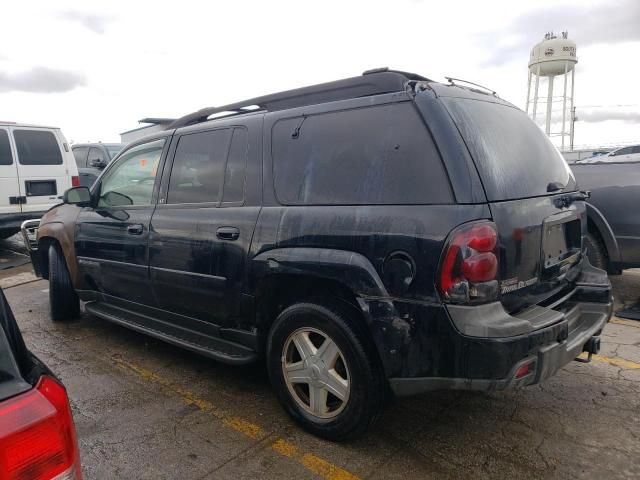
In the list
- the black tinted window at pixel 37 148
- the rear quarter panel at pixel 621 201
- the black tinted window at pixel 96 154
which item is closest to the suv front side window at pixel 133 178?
the rear quarter panel at pixel 621 201

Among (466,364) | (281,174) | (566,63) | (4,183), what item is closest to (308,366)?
(466,364)

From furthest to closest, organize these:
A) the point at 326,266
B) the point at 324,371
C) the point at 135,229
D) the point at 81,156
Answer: the point at 81,156, the point at 135,229, the point at 324,371, the point at 326,266

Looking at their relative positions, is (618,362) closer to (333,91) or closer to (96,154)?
(333,91)

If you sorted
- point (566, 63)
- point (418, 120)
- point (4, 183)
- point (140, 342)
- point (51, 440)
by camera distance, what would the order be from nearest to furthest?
point (51, 440) < point (418, 120) < point (140, 342) < point (4, 183) < point (566, 63)

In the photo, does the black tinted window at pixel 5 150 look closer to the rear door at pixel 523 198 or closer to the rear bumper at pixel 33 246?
the rear bumper at pixel 33 246

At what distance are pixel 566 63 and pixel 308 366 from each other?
42522 millimetres

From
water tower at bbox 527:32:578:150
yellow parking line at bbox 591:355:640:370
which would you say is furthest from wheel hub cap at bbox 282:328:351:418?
water tower at bbox 527:32:578:150

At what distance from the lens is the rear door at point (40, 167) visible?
842 centimetres

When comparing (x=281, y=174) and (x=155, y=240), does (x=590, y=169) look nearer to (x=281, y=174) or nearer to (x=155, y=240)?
(x=281, y=174)

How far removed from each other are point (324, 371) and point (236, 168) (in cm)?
143

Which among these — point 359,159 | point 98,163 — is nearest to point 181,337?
point 359,159

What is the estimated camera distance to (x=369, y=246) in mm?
2455

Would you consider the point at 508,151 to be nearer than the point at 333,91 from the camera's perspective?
Yes

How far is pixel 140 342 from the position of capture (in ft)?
14.8
